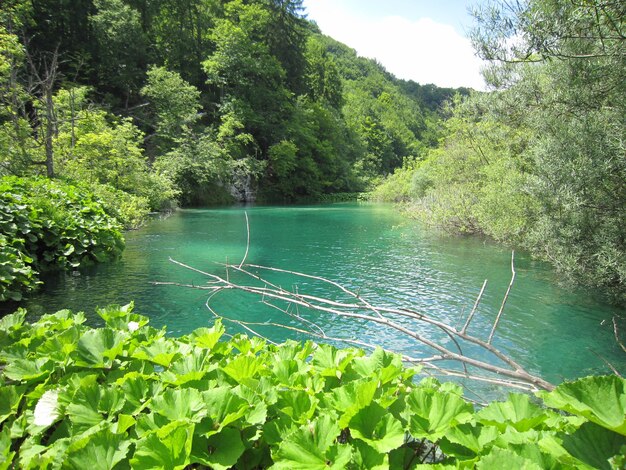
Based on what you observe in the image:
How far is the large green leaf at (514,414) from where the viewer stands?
1.29m

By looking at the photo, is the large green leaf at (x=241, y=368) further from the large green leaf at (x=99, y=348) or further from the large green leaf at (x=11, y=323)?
the large green leaf at (x=11, y=323)

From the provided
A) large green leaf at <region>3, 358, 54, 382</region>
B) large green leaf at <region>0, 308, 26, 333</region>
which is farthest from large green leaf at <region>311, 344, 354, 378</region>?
large green leaf at <region>0, 308, 26, 333</region>

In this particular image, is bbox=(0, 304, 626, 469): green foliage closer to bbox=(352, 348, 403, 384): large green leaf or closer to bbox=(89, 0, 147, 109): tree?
bbox=(352, 348, 403, 384): large green leaf

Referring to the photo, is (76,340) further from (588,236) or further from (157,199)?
(157,199)

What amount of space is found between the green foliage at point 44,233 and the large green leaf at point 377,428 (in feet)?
21.4

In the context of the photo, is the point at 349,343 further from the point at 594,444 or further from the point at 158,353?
the point at 594,444

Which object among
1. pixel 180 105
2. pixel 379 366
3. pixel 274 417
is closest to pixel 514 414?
pixel 379 366

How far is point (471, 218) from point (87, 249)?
48.1 ft

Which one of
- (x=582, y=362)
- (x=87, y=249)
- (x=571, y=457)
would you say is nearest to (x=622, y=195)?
(x=582, y=362)

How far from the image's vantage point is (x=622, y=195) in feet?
24.6

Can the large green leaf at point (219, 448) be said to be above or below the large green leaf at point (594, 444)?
below

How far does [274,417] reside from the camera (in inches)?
60.0

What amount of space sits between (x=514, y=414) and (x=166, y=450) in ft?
3.72

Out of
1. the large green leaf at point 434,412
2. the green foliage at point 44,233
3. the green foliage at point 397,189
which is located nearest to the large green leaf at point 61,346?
the large green leaf at point 434,412
